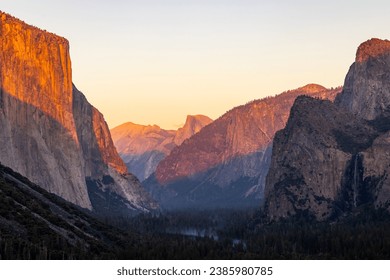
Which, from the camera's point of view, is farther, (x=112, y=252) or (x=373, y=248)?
(x=373, y=248)

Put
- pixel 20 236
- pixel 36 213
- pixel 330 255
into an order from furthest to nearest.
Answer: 1. pixel 330 255
2. pixel 36 213
3. pixel 20 236

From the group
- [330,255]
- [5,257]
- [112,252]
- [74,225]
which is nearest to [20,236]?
[5,257]

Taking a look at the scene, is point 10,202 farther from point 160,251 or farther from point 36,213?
point 160,251

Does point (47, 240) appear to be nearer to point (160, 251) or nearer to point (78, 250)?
point (78, 250)

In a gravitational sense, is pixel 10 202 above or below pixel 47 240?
above

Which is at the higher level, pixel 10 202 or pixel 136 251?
pixel 10 202

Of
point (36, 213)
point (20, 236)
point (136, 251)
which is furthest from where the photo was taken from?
point (36, 213)
